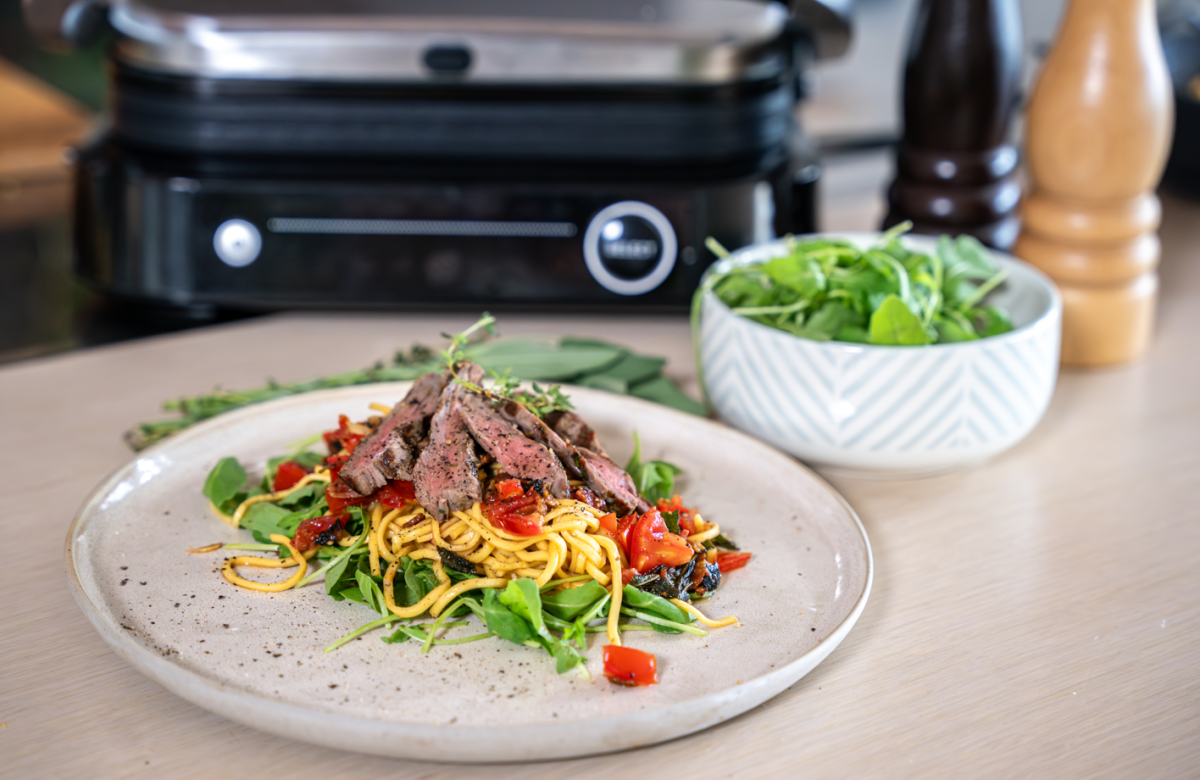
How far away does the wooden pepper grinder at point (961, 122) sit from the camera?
1179 millimetres

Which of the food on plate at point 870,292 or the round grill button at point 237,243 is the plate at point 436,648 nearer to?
the food on plate at point 870,292

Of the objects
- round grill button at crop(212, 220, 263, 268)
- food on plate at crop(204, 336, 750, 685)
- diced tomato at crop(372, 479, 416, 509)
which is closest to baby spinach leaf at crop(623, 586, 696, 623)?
food on plate at crop(204, 336, 750, 685)

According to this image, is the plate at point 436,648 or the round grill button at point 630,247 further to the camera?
the round grill button at point 630,247

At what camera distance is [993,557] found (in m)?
0.89

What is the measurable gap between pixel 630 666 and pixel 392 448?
261 millimetres

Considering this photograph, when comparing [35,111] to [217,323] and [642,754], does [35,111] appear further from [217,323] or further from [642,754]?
[642,754]

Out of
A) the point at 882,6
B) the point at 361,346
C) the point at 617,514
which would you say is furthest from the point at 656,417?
the point at 882,6

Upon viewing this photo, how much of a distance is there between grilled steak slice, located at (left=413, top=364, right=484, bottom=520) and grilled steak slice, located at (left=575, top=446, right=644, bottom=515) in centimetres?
9

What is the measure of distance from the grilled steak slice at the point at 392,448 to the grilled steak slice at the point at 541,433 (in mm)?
61

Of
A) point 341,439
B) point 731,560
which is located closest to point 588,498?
point 731,560

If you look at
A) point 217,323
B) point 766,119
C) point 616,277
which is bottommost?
A: point 217,323

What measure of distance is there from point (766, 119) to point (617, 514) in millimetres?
663

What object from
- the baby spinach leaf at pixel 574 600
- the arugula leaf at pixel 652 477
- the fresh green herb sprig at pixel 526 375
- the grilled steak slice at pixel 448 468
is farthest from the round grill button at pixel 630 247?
the baby spinach leaf at pixel 574 600

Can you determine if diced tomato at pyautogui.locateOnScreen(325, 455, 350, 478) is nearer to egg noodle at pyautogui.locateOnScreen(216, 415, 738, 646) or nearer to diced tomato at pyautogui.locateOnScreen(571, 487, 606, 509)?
egg noodle at pyautogui.locateOnScreen(216, 415, 738, 646)
